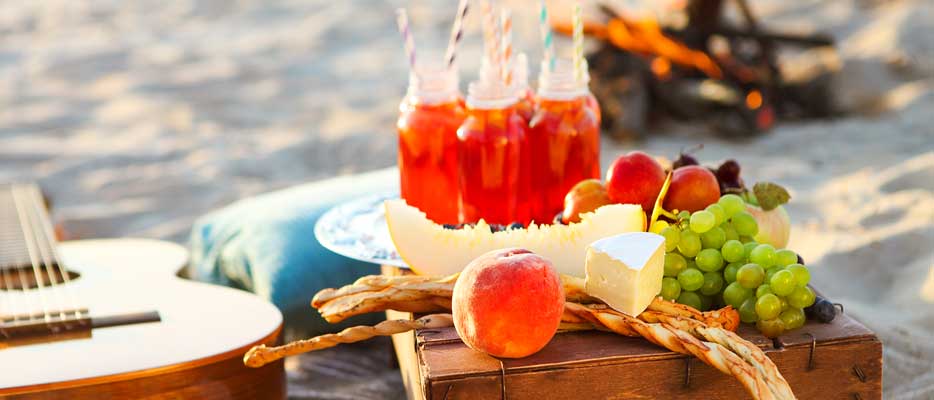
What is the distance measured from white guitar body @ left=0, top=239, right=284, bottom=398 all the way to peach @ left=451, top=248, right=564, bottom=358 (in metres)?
0.55

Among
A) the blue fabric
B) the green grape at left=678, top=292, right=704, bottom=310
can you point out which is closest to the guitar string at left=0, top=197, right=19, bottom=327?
the blue fabric

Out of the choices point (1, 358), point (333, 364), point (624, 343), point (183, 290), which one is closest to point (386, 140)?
point (333, 364)

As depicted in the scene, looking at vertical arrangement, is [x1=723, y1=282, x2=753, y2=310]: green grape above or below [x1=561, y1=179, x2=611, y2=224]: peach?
below

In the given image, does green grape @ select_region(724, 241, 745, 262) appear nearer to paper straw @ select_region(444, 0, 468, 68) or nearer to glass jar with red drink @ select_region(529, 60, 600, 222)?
glass jar with red drink @ select_region(529, 60, 600, 222)

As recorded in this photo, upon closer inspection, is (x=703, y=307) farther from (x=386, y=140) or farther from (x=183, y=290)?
(x=386, y=140)

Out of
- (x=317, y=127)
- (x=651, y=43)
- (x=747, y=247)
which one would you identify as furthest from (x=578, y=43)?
(x=317, y=127)

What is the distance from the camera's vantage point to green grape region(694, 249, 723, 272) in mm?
1584

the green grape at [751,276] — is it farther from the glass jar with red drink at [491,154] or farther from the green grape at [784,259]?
the glass jar with red drink at [491,154]

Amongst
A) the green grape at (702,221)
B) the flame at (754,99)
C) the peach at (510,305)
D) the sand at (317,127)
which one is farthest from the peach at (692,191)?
Answer: the flame at (754,99)

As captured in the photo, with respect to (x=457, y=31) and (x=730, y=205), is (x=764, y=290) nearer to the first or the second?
(x=730, y=205)

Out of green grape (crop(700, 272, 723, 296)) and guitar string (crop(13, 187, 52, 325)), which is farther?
guitar string (crop(13, 187, 52, 325))

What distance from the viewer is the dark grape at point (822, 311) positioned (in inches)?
59.9

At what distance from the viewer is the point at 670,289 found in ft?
5.18

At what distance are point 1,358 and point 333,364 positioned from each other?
0.84 m
